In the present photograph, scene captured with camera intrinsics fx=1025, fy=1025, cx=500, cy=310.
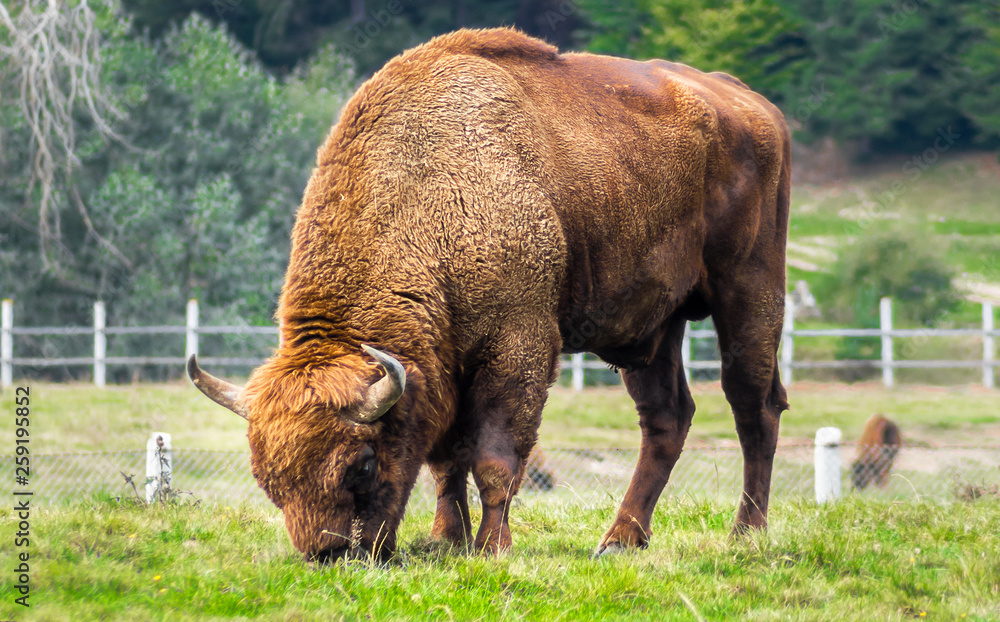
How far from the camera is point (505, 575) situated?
4.46m

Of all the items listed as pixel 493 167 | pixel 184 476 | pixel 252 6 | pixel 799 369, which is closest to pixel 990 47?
pixel 799 369

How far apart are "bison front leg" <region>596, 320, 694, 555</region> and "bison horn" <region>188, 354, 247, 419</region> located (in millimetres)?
2261

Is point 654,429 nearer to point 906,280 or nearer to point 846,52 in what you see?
point 906,280

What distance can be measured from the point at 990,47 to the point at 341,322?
38.5 m

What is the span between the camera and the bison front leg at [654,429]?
5.99 meters

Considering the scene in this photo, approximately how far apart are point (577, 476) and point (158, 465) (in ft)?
20.3

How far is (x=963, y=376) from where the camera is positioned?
24719 mm

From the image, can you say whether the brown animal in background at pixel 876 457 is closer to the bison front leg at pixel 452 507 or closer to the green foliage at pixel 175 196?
the bison front leg at pixel 452 507

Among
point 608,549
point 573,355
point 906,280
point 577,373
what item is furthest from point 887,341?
point 608,549

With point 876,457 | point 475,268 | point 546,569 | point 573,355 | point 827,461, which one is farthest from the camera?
point 573,355

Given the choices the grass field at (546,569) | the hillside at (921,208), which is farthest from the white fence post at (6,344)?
the hillside at (921,208)

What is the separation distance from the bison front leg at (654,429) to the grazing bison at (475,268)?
25 mm

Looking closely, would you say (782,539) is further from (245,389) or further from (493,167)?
(245,389)

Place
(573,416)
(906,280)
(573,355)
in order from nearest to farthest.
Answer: (573,416) < (573,355) < (906,280)
